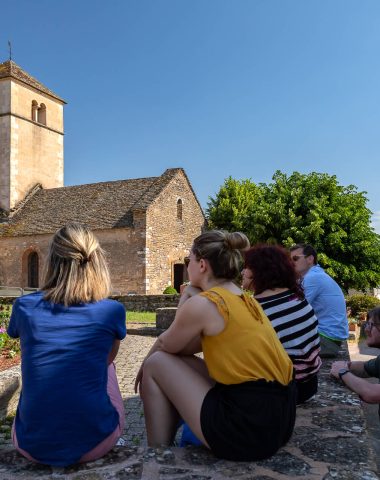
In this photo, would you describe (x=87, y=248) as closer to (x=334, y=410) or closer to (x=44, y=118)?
(x=334, y=410)

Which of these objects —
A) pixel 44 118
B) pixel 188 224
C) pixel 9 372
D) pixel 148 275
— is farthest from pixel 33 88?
pixel 9 372

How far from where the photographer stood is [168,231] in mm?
26422

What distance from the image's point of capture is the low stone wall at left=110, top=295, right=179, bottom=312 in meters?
18.1

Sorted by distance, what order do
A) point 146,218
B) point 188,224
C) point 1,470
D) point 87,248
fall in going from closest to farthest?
point 1,470 → point 87,248 → point 146,218 → point 188,224

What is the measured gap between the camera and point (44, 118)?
33.8 m

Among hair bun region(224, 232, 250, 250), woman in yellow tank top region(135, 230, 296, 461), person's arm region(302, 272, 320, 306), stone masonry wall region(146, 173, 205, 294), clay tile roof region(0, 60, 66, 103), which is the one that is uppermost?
clay tile roof region(0, 60, 66, 103)

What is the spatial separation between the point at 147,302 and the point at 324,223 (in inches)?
525

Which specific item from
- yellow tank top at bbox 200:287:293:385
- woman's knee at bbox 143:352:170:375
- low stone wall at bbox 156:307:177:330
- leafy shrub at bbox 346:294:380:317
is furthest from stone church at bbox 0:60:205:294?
yellow tank top at bbox 200:287:293:385

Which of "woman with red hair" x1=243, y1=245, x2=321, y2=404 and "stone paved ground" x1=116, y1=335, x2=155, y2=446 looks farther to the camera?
"stone paved ground" x1=116, y1=335, x2=155, y2=446

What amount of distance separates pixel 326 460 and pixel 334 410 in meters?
0.91

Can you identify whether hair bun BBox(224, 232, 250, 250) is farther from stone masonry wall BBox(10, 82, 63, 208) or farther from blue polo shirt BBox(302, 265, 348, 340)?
stone masonry wall BBox(10, 82, 63, 208)

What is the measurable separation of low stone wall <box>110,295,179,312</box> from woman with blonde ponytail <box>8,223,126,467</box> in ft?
50.5

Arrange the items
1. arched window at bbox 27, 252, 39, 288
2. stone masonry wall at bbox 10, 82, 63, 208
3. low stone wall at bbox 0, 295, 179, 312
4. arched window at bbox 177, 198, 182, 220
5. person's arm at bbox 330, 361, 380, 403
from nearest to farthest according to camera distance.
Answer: person's arm at bbox 330, 361, 380, 403
low stone wall at bbox 0, 295, 179, 312
arched window at bbox 27, 252, 39, 288
arched window at bbox 177, 198, 182, 220
stone masonry wall at bbox 10, 82, 63, 208

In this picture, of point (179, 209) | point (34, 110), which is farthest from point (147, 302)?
point (34, 110)
